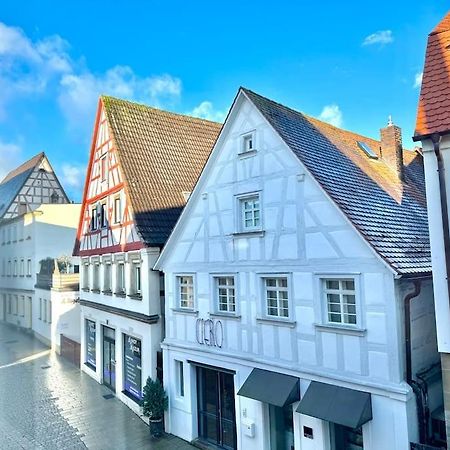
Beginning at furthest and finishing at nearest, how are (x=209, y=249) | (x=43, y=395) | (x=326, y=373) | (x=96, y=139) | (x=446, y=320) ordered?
(x=96, y=139), (x=43, y=395), (x=209, y=249), (x=326, y=373), (x=446, y=320)

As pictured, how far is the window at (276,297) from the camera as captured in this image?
10.2 metres

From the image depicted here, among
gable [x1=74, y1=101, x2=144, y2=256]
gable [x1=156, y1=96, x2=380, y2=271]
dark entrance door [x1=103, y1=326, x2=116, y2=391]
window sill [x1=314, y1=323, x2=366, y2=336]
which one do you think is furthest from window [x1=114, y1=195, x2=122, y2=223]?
window sill [x1=314, y1=323, x2=366, y2=336]

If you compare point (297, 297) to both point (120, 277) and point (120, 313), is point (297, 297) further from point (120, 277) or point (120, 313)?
point (120, 277)

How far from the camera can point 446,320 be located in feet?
23.6

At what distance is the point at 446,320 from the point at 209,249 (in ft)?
21.3

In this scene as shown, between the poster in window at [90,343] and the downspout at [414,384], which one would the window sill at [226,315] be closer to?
the downspout at [414,384]

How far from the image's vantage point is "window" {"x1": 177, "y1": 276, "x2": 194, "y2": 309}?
1286 cm

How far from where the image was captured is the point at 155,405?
1287 centimetres

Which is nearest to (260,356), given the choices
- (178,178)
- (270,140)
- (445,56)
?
(270,140)

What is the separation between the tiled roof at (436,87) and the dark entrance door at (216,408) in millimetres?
7941

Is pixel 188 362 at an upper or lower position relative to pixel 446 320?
lower

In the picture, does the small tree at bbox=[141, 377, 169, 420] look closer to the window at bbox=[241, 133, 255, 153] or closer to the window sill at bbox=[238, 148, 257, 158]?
the window sill at bbox=[238, 148, 257, 158]

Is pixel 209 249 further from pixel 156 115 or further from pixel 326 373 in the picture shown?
pixel 156 115

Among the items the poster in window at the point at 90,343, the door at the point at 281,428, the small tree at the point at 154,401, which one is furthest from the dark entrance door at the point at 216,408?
the poster in window at the point at 90,343
